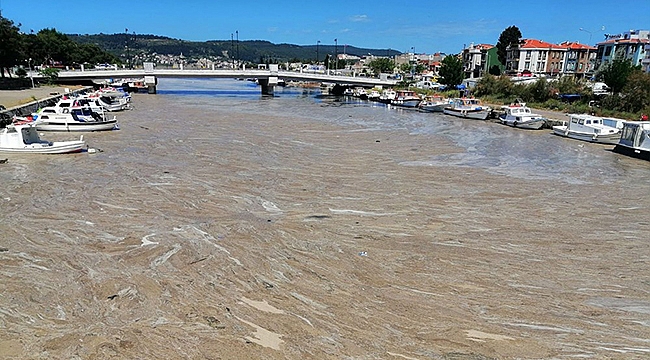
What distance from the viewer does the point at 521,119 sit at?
37.7m

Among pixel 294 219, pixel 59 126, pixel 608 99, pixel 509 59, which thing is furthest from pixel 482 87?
pixel 294 219

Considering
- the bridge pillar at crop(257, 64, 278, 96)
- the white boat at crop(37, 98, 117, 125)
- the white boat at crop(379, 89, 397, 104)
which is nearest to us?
the white boat at crop(37, 98, 117, 125)

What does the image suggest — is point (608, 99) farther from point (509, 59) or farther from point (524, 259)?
point (509, 59)

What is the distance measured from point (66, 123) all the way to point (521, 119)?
3124cm

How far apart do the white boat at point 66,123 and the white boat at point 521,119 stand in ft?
94.8

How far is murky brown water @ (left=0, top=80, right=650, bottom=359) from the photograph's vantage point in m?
7.42

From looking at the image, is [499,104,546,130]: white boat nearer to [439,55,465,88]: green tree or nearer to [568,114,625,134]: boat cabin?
[568,114,625,134]: boat cabin

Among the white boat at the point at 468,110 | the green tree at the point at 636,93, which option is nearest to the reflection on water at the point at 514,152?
the white boat at the point at 468,110

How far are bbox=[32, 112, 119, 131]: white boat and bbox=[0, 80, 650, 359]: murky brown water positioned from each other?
8590 millimetres

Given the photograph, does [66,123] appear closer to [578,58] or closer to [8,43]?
[8,43]

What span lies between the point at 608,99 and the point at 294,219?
3904 cm

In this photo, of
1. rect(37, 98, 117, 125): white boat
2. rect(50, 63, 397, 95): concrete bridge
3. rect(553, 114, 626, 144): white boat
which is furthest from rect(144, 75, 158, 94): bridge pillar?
rect(553, 114, 626, 144): white boat

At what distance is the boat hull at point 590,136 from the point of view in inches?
1147

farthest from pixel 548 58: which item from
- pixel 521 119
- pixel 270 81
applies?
pixel 521 119
